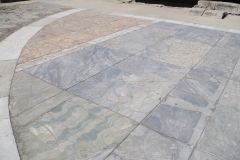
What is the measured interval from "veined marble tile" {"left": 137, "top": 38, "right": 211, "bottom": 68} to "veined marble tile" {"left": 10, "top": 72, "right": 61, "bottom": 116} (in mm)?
2254

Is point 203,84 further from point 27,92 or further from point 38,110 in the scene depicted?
point 27,92


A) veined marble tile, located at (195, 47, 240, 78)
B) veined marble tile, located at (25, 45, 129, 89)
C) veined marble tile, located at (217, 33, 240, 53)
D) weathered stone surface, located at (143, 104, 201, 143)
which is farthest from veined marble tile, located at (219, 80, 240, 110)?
veined marble tile, located at (25, 45, 129, 89)

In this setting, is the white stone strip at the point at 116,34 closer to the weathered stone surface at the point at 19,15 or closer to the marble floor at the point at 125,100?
the marble floor at the point at 125,100

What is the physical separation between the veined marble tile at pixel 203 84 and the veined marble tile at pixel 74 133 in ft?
4.22

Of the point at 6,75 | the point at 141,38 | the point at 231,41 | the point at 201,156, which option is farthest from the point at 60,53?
the point at 231,41

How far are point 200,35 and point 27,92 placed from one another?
4.96m

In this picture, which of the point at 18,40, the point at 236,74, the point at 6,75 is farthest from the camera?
the point at 18,40

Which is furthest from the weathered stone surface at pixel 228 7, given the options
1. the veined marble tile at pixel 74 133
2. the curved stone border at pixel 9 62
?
the veined marble tile at pixel 74 133

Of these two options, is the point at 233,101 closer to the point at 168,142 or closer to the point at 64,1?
the point at 168,142

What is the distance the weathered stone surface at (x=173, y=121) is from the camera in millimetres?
2383

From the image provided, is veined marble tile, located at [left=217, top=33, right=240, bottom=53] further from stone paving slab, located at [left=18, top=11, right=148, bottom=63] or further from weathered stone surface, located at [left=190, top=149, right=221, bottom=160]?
weathered stone surface, located at [left=190, top=149, right=221, bottom=160]

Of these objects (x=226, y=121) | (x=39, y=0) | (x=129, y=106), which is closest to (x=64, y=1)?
(x=39, y=0)

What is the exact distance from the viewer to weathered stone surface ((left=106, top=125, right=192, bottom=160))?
82.3 inches

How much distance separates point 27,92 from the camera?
3.11m
